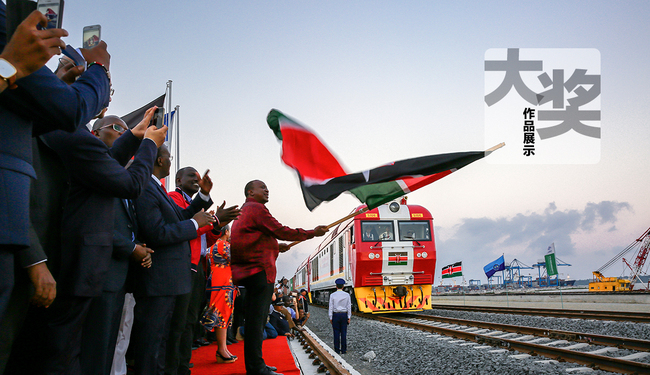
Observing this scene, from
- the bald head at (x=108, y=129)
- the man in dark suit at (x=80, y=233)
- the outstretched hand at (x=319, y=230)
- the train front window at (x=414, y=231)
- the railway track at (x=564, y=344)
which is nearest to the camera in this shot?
the man in dark suit at (x=80, y=233)

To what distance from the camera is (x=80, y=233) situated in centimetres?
214

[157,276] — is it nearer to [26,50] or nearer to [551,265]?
[26,50]

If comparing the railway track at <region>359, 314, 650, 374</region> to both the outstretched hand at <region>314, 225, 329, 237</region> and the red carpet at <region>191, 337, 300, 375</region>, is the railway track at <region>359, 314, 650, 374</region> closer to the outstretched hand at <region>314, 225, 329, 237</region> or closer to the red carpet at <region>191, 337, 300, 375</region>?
the red carpet at <region>191, 337, 300, 375</region>

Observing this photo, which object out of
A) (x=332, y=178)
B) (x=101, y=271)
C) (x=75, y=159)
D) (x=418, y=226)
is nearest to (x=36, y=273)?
(x=101, y=271)

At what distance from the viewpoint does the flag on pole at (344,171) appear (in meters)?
4.38

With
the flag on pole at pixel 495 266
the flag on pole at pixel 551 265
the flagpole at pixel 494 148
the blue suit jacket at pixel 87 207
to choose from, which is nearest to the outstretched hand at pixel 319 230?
the flagpole at pixel 494 148

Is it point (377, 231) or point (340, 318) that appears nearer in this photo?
point (340, 318)

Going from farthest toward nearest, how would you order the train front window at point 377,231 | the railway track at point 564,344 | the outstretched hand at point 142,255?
the train front window at point 377,231 → the railway track at point 564,344 → the outstretched hand at point 142,255

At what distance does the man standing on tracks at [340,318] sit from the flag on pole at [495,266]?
20.2 metres

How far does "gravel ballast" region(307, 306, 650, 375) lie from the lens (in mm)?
5363

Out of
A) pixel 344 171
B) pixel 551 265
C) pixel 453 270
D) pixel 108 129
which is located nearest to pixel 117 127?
pixel 108 129

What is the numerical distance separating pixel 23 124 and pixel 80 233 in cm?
66

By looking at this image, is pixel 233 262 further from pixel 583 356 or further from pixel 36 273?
pixel 583 356

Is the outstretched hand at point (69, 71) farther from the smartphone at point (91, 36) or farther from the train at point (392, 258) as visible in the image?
the train at point (392, 258)
